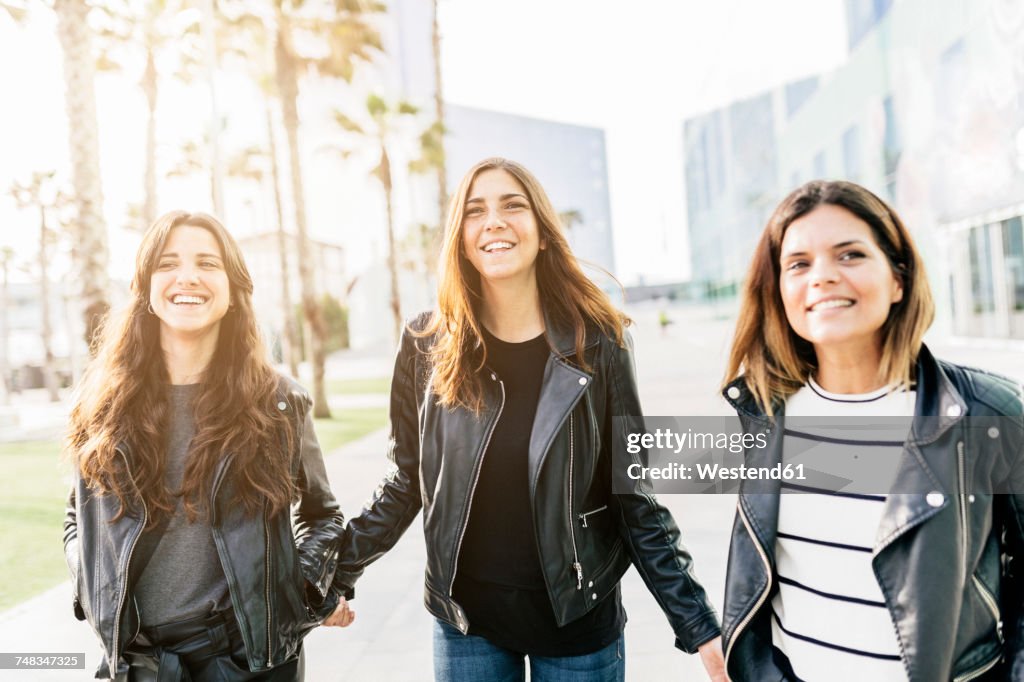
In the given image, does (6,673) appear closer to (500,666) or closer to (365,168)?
(500,666)

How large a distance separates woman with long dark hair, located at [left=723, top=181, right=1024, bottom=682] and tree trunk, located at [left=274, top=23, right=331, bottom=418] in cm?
1479

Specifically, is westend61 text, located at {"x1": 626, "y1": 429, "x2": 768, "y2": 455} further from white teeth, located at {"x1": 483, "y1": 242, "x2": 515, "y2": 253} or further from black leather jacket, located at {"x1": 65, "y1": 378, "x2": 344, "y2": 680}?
black leather jacket, located at {"x1": 65, "y1": 378, "x2": 344, "y2": 680}

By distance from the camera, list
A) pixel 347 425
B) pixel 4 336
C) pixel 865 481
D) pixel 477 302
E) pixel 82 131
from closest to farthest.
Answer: pixel 865 481 → pixel 477 302 → pixel 82 131 → pixel 347 425 → pixel 4 336

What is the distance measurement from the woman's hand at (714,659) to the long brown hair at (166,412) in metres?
1.30

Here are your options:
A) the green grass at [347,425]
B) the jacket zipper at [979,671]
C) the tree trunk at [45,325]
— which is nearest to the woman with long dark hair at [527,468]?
the jacket zipper at [979,671]

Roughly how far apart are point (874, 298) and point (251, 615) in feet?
6.11

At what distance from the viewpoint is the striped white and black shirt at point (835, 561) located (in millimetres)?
1597

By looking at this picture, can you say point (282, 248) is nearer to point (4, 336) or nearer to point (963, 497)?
point (4, 336)

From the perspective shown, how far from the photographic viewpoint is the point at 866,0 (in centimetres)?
2500

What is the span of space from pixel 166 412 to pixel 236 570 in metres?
0.56

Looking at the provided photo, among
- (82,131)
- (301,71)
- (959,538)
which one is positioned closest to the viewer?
(959,538)

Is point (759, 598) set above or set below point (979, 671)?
above

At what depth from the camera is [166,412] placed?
2.22 metres

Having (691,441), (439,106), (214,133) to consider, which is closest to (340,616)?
(691,441)
